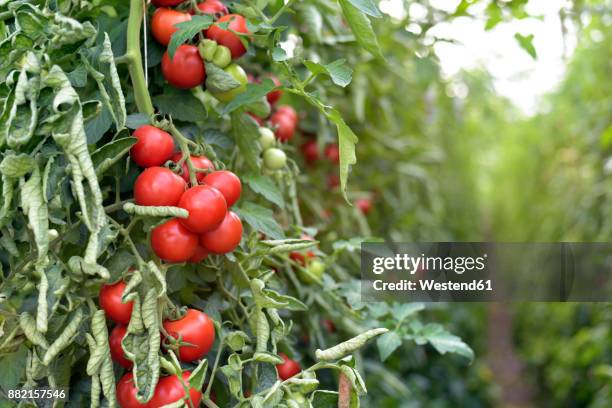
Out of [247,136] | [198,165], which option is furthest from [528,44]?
[198,165]

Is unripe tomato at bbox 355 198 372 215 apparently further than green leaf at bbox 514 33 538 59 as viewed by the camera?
Yes

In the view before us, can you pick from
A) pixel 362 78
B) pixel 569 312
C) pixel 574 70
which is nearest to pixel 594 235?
pixel 569 312

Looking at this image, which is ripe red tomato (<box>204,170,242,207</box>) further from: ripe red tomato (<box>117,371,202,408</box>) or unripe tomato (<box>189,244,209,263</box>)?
ripe red tomato (<box>117,371,202,408</box>)

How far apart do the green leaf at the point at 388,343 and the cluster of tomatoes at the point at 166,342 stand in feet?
0.82

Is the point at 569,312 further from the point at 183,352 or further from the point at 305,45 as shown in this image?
the point at 183,352

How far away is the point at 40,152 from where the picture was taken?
526mm

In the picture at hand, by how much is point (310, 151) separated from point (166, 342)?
670 millimetres

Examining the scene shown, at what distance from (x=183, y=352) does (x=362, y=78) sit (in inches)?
32.5

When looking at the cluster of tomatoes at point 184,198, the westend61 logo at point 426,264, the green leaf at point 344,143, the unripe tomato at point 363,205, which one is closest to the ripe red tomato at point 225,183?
the cluster of tomatoes at point 184,198

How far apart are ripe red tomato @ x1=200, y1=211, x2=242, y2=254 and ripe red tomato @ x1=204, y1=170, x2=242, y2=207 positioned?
0.7 inches

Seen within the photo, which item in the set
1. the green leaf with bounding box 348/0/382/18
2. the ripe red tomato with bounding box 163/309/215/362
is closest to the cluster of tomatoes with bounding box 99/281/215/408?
the ripe red tomato with bounding box 163/309/215/362

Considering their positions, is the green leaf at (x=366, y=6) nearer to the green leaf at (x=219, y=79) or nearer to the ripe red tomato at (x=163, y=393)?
the green leaf at (x=219, y=79)

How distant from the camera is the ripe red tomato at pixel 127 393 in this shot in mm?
541

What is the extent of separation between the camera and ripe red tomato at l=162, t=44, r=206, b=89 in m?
0.65
